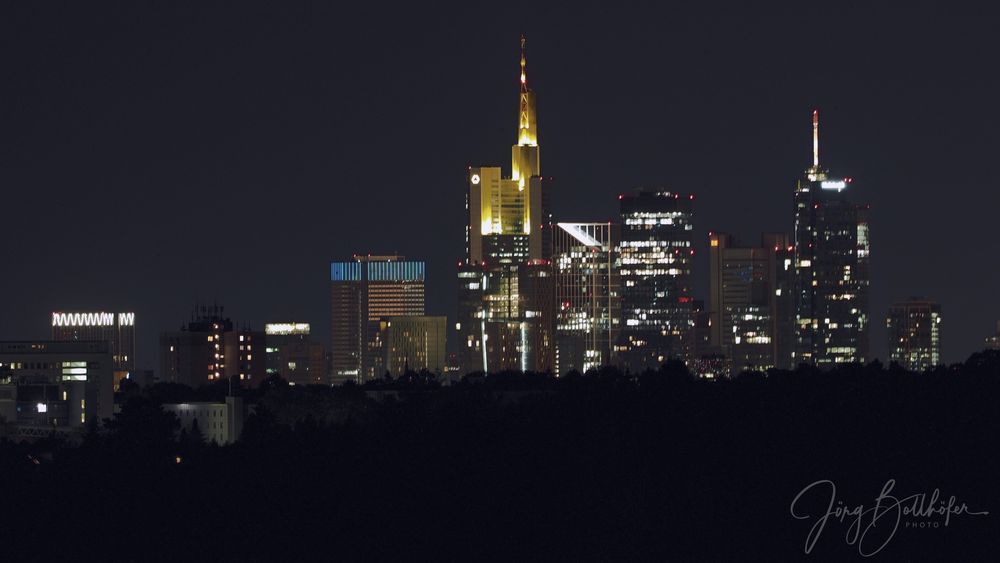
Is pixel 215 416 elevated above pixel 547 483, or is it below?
above

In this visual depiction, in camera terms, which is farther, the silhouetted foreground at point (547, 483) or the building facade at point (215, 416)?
the building facade at point (215, 416)

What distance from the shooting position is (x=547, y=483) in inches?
4606

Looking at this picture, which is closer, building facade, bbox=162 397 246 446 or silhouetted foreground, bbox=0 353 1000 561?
silhouetted foreground, bbox=0 353 1000 561

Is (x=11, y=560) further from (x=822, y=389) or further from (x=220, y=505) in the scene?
(x=822, y=389)

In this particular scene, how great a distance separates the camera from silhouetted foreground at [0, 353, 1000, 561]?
352 ft

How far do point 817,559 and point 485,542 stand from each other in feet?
46.3

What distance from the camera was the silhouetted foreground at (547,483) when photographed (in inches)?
4220

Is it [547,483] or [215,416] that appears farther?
[215,416]

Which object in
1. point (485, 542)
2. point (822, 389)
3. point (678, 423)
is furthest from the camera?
point (822, 389)

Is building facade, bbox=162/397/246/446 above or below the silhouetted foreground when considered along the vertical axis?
above

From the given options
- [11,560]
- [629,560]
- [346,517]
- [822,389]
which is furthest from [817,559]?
[822,389]

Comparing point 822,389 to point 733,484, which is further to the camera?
point 822,389

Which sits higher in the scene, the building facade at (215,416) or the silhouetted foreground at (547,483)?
the building facade at (215,416)

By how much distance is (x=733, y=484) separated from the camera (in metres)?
114
